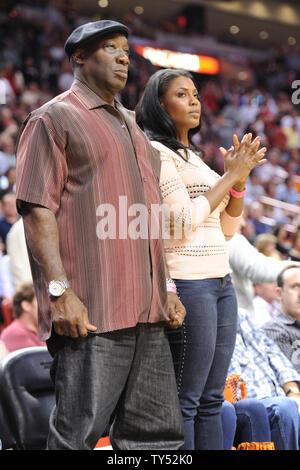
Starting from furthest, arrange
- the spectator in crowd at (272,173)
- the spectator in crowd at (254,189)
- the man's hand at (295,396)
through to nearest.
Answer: the spectator in crowd at (272,173), the spectator in crowd at (254,189), the man's hand at (295,396)

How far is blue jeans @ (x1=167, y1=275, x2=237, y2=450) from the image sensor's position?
196 centimetres

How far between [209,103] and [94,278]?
11.9 meters

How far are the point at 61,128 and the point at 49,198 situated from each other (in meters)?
0.19

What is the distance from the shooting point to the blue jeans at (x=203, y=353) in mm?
1958

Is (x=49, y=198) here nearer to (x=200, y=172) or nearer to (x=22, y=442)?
(x=200, y=172)

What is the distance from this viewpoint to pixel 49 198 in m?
Result: 1.69

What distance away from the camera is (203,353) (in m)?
1.95

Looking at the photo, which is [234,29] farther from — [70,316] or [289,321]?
[70,316]

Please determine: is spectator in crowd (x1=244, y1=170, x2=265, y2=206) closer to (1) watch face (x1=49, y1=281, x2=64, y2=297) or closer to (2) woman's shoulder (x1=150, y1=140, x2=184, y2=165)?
(2) woman's shoulder (x1=150, y1=140, x2=184, y2=165)

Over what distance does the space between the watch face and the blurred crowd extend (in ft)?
11.7

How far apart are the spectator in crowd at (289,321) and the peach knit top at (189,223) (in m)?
1.28

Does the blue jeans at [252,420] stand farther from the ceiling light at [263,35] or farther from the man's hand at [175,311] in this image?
the ceiling light at [263,35]

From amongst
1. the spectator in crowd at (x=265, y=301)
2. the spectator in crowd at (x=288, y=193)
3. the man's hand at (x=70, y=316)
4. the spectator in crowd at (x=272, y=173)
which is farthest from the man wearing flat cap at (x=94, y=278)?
the spectator in crowd at (x=272, y=173)

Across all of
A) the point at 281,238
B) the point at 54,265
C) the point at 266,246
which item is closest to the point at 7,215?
the point at 266,246
